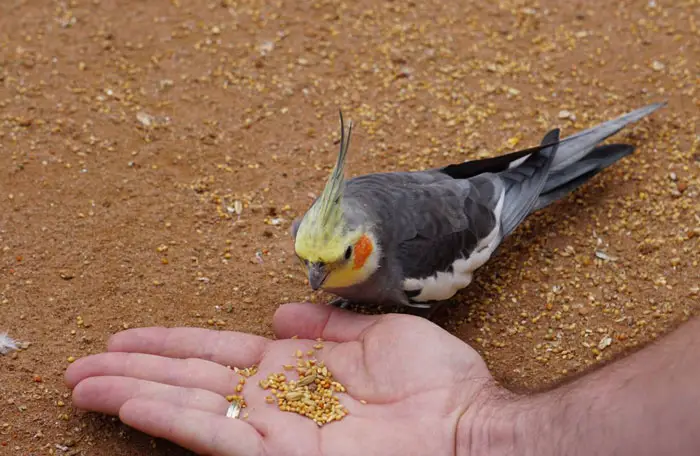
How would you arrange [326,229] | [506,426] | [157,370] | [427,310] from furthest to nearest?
[427,310]
[326,229]
[157,370]
[506,426]

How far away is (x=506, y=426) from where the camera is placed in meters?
3.22

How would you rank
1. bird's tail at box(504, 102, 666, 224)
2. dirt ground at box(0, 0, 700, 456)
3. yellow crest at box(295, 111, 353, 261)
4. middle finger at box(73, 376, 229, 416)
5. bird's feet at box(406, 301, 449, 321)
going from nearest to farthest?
1. middle finger at box(73, 376, 229, 416)
2. yellow crest at box(295, 111, 353, 261)
3. dirt ground at box(0, 0, 700, 456)
4. bird's feet at box(406, 301, 449, 321)
5. bird's tail at box(504, 102, 666, 224)

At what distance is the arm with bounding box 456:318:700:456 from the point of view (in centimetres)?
249

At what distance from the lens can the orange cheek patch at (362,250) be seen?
3736mm

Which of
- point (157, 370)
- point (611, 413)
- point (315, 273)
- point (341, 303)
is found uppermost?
point (611, 413)

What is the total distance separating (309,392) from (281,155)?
6.84 feet

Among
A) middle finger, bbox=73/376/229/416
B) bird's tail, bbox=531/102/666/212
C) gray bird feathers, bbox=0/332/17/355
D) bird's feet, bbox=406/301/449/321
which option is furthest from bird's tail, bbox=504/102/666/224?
gray bird feathers, bbox=0/332/17/355

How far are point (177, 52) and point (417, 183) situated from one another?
256 cm

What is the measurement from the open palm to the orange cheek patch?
1.00 ft

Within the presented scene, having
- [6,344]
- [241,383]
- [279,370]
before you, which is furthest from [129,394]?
[6,344]

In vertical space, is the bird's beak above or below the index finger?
above

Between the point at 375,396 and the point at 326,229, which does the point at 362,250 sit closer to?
the point at 326,229

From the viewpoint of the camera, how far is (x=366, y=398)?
3.52m

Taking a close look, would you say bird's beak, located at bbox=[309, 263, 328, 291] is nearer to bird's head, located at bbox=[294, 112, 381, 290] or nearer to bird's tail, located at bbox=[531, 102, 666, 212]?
bird's head, located at bbox=[294, 112, 381, 290]
